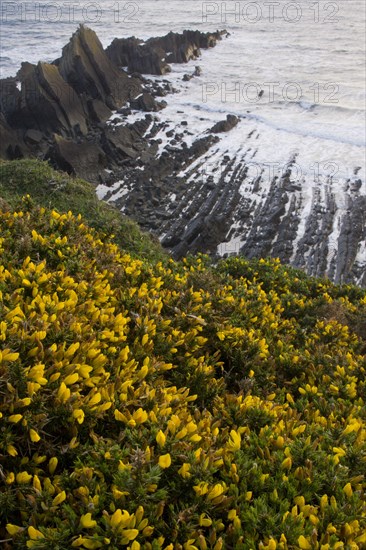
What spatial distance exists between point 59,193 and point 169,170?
11773mm

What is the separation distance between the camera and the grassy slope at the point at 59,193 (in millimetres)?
10227

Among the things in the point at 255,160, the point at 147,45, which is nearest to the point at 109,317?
the point at 255,160

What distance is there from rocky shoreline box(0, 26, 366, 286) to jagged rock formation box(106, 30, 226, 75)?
172 inches

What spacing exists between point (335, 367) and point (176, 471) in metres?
2.88

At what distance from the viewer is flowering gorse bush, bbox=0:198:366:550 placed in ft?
8.46

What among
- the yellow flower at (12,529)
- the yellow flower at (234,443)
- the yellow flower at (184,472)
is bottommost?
the yellow flower at (234,443)

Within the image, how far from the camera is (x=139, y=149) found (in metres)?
25.0

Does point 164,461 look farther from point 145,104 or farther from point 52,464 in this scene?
point 145,104

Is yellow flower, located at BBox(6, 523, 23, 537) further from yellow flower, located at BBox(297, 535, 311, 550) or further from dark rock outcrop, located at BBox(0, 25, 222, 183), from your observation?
dark rock outcrop, located at BBox(0, 25, 222, 183)

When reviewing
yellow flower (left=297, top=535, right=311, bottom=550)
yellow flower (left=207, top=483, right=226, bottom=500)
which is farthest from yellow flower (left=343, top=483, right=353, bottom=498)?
yellow flower (left=207, top=483, right=226, bottom=500)

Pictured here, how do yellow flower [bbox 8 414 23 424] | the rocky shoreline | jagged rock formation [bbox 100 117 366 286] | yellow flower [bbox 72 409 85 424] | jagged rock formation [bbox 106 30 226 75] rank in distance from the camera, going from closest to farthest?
yellow flower [bbox 8 414 23 424] < yellow flower [bbox 72 409 85 424] < jagged rock formation [bbox 100 117 366 286] < the rocky shoreline < jagged rock formation [bbox 106 30 226 75]

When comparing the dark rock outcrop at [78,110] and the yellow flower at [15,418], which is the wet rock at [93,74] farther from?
the yellow flower at [15,418]

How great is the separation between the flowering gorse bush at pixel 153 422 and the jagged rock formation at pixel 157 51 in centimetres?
3562

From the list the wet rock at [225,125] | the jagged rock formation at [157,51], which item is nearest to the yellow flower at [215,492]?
the wet rock at [225,125]
